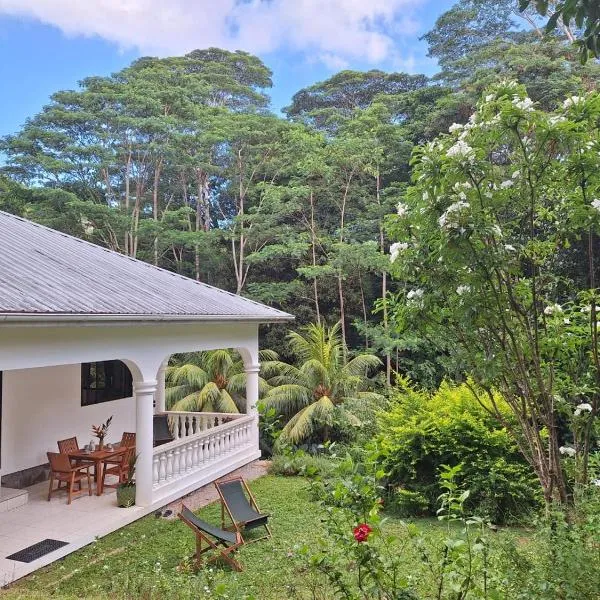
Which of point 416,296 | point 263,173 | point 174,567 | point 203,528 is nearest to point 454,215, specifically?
point 416,296

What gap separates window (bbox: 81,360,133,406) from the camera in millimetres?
12070

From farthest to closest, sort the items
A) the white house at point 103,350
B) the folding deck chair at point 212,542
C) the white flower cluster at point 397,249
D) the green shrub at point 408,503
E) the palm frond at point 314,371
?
the palm frond at point 314,371 < the green shrub at point 408,503 < the white house at point 103,350 < the folding deck chair at point 212,542 < the white flower cluster at point 397,249

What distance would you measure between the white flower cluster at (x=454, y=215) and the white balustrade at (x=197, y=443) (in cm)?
708

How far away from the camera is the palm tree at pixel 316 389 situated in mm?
14430

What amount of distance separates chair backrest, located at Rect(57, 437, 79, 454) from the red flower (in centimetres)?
870

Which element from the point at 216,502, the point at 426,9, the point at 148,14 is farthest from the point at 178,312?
the point at 148,14

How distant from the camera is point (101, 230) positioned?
77.9 feet

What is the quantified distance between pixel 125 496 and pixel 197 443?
85.7 inches

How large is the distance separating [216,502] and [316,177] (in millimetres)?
15928

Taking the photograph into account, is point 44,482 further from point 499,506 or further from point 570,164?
point 570,164

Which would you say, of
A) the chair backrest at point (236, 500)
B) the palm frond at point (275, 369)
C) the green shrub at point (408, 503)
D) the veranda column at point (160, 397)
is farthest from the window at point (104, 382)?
the green shrub at point (408, 503)

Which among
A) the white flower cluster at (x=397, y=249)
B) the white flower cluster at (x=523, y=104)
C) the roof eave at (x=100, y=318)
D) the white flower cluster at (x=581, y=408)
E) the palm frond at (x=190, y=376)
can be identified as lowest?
the palm frond at (x=190, y=376)

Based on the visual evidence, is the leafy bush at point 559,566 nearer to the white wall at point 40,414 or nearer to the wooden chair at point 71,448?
the wooden chair at point 71,448

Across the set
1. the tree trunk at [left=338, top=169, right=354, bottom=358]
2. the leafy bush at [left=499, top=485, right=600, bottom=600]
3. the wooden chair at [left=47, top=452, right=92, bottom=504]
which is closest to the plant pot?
the wooden chair at [left=47, top=452, right=92, bottom=504]
